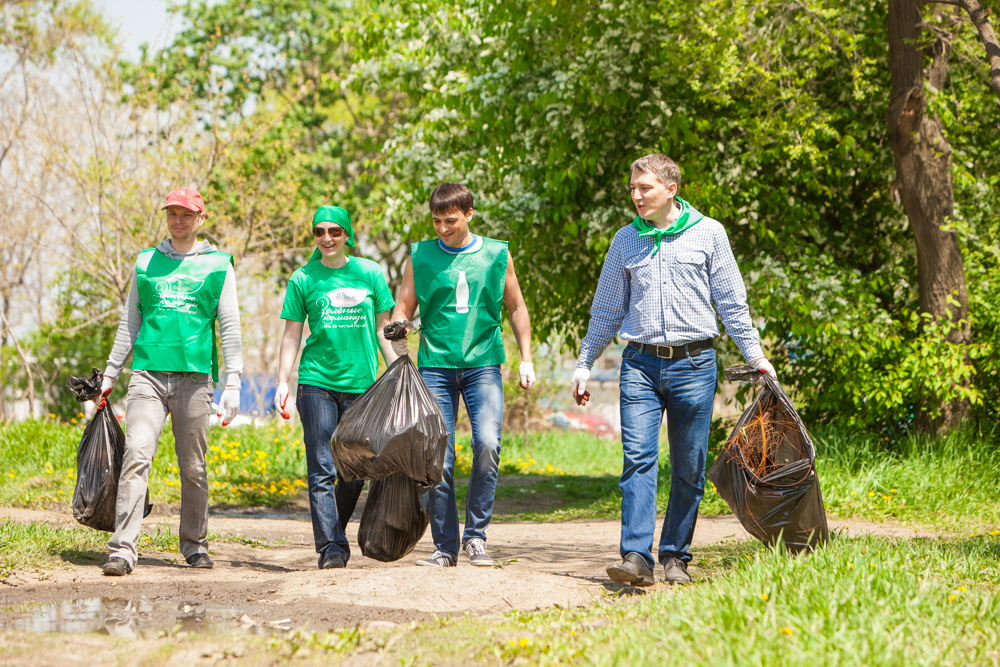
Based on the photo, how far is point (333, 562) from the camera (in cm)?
478

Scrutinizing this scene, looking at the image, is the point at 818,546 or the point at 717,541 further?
the point at 717,541

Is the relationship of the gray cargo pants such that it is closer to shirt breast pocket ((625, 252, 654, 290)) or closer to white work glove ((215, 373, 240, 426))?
white work glove ((215, 373, 240, 426))

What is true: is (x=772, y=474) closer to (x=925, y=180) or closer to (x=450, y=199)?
(x=450, y=199)

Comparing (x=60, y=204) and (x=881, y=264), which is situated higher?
(x=60, y=204)

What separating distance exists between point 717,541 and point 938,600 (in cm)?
265

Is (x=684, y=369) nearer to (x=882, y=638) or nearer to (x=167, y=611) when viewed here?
(x=882, y=638)

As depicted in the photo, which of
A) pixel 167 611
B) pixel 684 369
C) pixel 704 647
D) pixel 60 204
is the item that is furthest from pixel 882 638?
pixel 60 204

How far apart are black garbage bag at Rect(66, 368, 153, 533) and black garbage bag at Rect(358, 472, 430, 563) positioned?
1.22 meters

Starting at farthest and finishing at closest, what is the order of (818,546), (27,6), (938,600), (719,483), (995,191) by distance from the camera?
(27,6)
(995,191)
(719,483)
(818,546)
(938,600)

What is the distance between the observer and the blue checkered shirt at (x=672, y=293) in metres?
4.29

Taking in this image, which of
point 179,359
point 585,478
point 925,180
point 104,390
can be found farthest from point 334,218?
point 585,478

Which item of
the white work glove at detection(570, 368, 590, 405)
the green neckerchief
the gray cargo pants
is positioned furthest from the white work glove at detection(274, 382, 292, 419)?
the green neckerchief

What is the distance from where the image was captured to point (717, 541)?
19.3ft

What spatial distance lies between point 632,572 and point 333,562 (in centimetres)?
162
